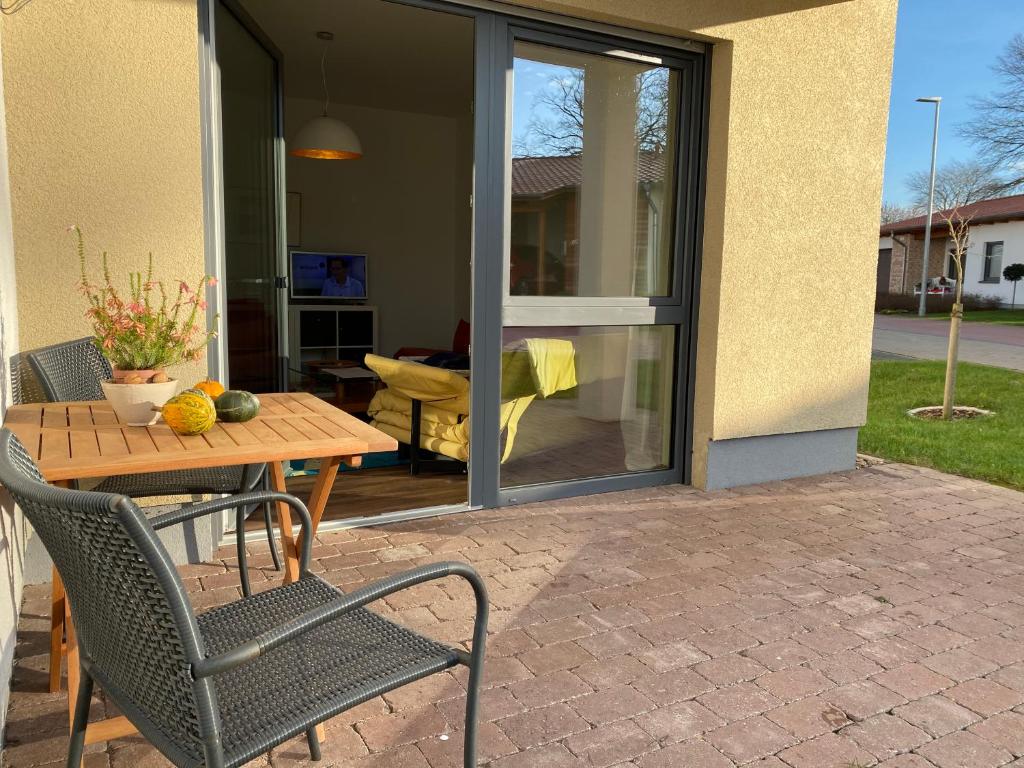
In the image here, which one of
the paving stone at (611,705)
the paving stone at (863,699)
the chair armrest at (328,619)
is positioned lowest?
the paving stone at (863,699)

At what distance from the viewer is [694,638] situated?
8.80 ft

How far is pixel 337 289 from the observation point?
8.80 m

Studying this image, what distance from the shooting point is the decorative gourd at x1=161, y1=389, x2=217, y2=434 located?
6.93 ft

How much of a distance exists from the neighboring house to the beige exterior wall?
23.6 meters

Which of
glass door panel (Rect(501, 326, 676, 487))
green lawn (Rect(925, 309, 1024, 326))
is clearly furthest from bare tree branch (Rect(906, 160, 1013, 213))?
glass door panel (Rect(501, 326, 676, 487))

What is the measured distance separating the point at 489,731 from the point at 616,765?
35 cm

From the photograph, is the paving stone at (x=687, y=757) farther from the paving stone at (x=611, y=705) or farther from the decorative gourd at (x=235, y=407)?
the decorative gourd at (x=235, y=407)

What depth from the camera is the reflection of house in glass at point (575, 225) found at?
13.3ft

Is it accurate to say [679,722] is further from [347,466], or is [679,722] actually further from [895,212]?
[895,212]

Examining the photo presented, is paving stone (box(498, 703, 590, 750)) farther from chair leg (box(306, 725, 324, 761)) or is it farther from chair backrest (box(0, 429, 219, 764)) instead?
chair backrest (box(0, 429, 219, 764))

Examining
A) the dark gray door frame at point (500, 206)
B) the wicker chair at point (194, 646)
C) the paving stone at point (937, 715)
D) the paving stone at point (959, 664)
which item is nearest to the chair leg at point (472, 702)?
the wicker chair at point (194, 646)

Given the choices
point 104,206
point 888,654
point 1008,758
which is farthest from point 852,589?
point 104,206

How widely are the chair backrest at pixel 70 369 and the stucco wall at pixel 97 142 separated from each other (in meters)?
0.16

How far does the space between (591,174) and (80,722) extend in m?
3.53
